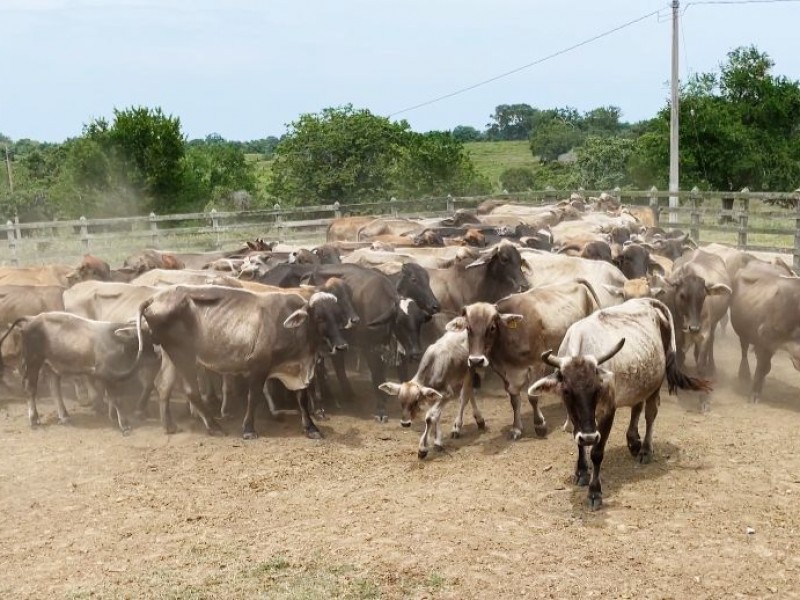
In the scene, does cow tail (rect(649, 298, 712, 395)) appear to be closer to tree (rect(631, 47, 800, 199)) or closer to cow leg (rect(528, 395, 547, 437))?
cow leg (rect(528, 395, 547, 437))

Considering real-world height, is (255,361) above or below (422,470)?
above

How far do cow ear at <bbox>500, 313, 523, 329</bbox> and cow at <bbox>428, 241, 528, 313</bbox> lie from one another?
274 cm

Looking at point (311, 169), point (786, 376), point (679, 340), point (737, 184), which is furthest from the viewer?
point (311, 169)

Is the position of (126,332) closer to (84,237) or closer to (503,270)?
(503,270)

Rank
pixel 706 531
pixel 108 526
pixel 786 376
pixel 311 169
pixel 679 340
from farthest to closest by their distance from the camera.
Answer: pixel 311 169 → pixel 786 376 → pixel 679 340 → pixel 108 526 → pixel 706 531

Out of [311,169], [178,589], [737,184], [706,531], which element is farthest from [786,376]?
[311,169]

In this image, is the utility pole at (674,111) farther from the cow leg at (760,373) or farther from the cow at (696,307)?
the cow leg at (760,373)

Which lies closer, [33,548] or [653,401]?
[33,548]

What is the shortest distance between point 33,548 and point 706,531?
5218mm

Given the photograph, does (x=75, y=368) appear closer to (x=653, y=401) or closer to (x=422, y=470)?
(x=422, y=470)

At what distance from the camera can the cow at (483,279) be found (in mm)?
11836

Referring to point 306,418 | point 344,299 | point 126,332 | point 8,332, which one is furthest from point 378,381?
point 8,332

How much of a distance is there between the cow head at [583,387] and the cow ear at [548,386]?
24 mm

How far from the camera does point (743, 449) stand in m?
8.45
